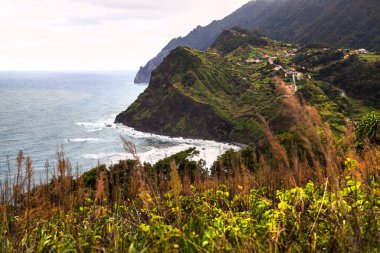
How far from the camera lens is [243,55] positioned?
16275 centimetres

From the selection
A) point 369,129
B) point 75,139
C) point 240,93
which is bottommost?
point 75,139

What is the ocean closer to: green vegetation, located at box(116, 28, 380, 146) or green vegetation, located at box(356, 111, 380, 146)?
green vegetation, located at box(116, 28, 380, 146)

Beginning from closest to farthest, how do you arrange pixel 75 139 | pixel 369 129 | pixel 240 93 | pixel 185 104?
pixel 369 129
pixel 75 139
pixel 185 104
pixel 240 93

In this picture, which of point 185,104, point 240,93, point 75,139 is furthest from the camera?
→ point 240,93

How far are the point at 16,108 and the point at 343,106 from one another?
125908 millimetres

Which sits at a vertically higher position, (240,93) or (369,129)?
(240,93)

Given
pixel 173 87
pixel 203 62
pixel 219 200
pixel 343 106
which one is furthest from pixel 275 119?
pixel 219 200

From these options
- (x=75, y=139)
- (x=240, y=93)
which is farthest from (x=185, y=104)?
(x=75, y=139)

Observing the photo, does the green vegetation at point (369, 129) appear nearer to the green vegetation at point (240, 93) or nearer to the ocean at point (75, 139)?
the ocean at point (75, 139)

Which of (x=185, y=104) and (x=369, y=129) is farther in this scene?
(x=185, y=104)

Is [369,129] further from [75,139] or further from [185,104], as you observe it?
[185,104]

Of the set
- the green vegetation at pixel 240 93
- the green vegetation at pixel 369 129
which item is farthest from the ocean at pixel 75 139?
the green vegetation at pixel 369 129

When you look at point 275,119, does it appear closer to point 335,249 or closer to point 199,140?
point 199,140

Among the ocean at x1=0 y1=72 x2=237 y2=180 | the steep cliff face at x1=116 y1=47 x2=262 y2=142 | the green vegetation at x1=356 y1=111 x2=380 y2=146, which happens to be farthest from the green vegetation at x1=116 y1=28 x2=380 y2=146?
the green vegetation at x1=356 y1=111 x2=380 y2=146
